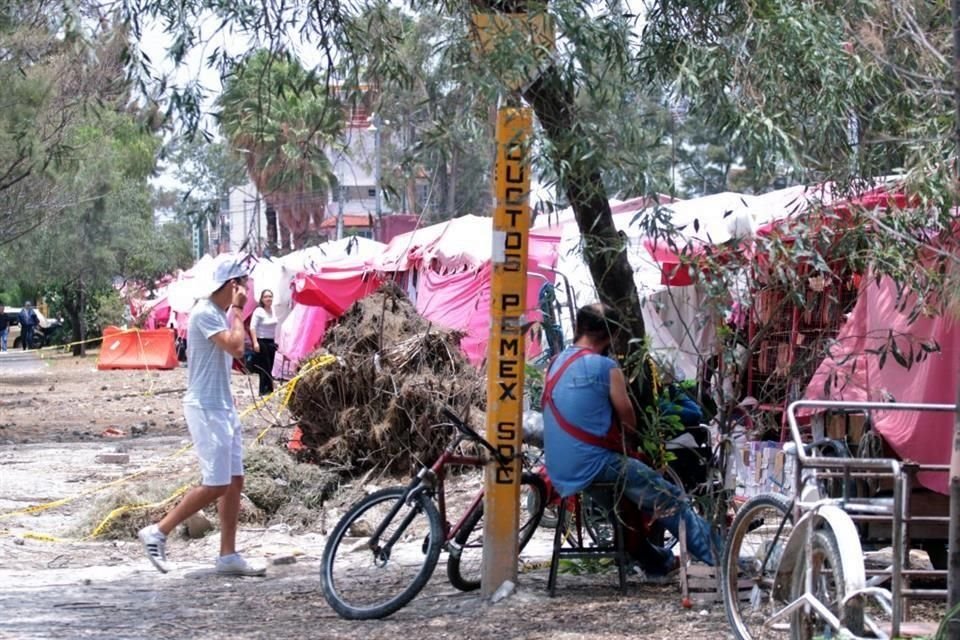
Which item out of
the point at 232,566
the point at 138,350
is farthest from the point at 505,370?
the point at 138,350

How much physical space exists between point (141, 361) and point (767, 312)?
29826 mm

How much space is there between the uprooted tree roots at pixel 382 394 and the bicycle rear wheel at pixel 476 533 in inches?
146

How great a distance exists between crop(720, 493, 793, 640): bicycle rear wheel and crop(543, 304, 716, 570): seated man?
742 millimetres

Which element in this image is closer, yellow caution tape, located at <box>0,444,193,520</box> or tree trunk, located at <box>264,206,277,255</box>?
tree trunk, located at <box>264,206,277,255</box>

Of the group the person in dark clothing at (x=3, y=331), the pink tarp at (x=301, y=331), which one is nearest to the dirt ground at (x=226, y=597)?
the pink tarp at (x=301, y=331)

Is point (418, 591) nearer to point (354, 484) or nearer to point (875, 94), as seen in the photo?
point (875, 94)

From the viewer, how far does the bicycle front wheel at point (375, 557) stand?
274 inches

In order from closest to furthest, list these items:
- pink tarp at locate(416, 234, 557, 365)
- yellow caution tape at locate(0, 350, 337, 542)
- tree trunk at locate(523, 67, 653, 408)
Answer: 1. tree trunk at locate(523, 67, 653, 408)
2. yellow caution tape at locate(0, 350, 337, 542)
3. pink tarp at locate(416, 234, 557, 365)

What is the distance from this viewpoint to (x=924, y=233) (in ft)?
22.7

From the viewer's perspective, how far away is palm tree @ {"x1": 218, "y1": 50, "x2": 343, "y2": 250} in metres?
6.98

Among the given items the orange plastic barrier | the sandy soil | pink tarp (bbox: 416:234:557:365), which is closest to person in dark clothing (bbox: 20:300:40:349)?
the orange plastic barrier

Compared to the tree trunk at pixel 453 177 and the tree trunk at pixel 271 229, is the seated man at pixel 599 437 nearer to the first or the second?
the tree trunk at pixel 453 177

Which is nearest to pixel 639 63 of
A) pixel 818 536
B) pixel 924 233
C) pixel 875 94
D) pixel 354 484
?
pixel 875 94

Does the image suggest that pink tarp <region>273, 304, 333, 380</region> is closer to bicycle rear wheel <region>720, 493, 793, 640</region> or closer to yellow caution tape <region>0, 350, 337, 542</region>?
yellow caution tape <region>0, 350, 337, 542</region>
